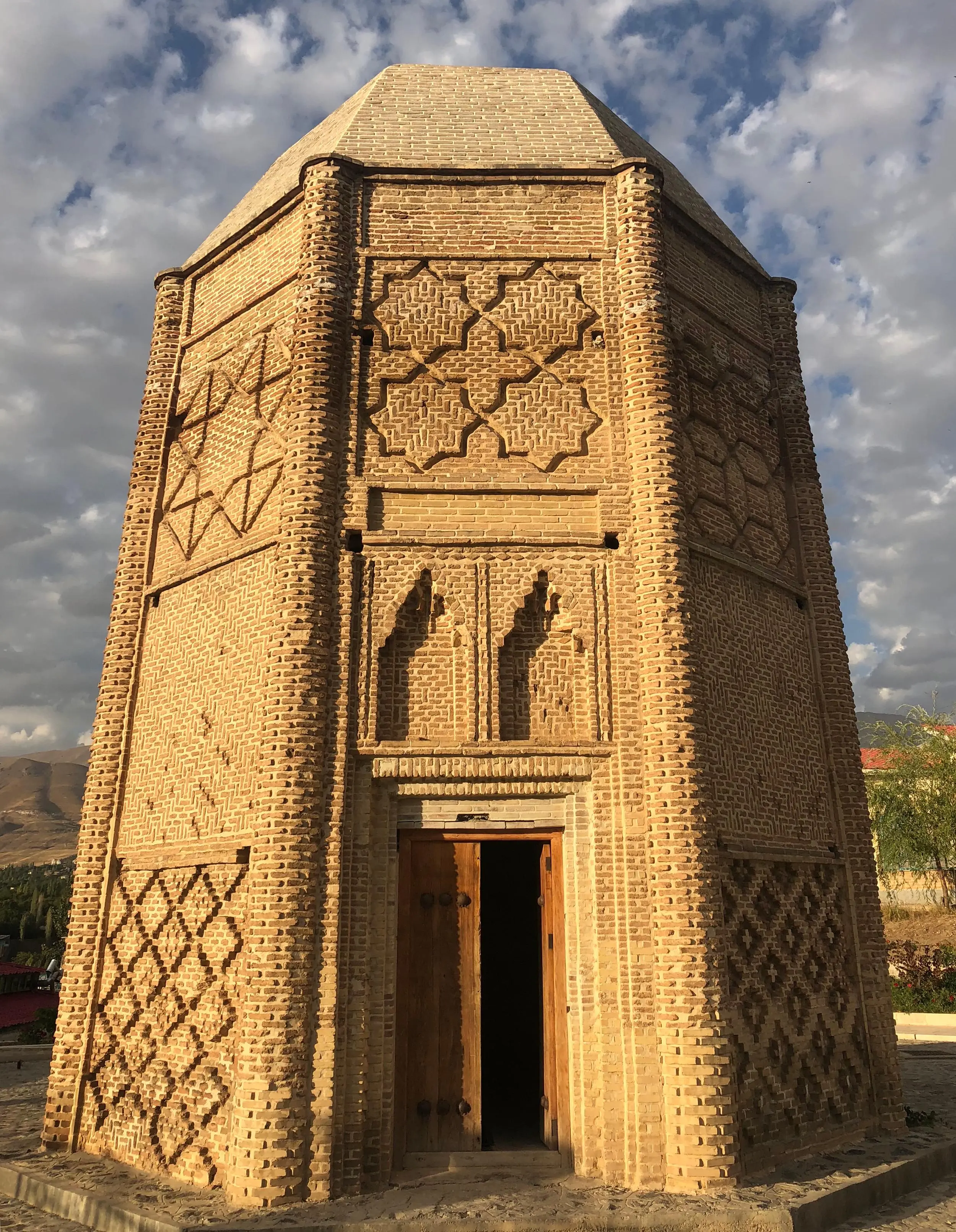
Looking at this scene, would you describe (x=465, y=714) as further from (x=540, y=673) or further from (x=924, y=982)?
(x=924, y=982)

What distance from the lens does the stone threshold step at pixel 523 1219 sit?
19.7 feet

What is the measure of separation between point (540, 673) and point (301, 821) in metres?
2.50

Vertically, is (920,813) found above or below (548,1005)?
above

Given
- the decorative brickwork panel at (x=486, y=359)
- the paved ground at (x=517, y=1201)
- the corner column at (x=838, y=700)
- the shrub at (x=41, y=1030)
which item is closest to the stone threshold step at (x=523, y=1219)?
the paved ground at (x=517, y=1201)

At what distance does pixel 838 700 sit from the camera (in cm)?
985

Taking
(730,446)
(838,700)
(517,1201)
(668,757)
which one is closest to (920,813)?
(838,700)

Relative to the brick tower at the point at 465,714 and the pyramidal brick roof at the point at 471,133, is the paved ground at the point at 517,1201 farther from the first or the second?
the pyramidal brick roof at the point at 471,133

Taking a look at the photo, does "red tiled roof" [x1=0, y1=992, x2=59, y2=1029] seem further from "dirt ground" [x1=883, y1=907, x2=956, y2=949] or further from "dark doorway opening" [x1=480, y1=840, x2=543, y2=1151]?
"dirt ground" [x1=883, y1=907, x2=956, y2=949]

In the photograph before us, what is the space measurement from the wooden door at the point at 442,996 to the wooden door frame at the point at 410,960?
0.07 feet

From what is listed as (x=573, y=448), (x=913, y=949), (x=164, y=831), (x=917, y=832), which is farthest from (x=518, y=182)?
(x=917, y=832)

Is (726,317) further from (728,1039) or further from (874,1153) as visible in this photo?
(874,1153)

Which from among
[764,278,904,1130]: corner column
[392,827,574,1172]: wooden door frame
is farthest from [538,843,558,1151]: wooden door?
[764,278,904,1130]: corner column

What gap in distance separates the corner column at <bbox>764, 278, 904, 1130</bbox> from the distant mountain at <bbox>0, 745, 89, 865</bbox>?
281 feet

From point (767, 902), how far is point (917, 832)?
21.0 meters
